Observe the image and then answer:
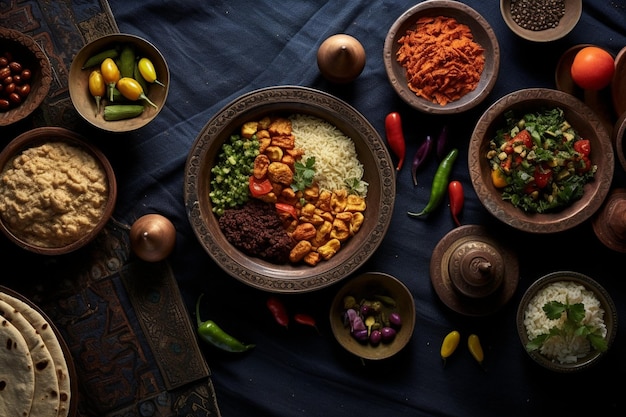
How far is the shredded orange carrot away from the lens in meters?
4.15

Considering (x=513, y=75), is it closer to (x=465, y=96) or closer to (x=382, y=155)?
(x=465, y=96)

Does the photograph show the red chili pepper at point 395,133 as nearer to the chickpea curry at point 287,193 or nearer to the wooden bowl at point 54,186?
the chickpea curry at point 287,193

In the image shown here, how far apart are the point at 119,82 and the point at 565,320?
283 centimetres

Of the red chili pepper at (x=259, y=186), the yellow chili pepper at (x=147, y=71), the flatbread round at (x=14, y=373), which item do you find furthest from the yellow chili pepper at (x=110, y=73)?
the flatbread round at (x=14, y=373)

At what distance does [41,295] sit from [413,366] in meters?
2.21

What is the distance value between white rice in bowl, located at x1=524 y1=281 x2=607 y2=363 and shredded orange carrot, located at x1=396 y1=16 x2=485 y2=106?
48.8 inches

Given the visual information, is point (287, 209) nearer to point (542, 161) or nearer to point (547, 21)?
point (542, 161)

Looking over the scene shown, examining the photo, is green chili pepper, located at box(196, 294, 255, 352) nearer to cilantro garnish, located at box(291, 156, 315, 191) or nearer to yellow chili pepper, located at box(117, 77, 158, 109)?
cilantro garnish, located at box(291, 156, 315, 191)

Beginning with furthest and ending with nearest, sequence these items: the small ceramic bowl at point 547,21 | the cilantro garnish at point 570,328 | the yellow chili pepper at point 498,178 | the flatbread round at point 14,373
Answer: the small ceramic bowl at point 547,21 → the yellow chili pepper at point 498,178 → the cilantro garnish at point 570,328 → the flatbread round at point 14,373

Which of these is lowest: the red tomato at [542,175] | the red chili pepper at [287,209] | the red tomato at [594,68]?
the red chili pepper at [287,209]

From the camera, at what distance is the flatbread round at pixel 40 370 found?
3783mm

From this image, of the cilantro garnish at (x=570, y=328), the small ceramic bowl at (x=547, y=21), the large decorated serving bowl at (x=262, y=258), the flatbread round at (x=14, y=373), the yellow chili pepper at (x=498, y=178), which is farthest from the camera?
the small ceramic bowl at (x=547, y=21)

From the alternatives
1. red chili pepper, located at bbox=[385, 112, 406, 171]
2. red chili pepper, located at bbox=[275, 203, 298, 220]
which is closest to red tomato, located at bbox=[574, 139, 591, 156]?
red chili pepper, located at bbox=[385, 112, 406, 171]

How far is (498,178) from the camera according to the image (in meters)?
4.12
